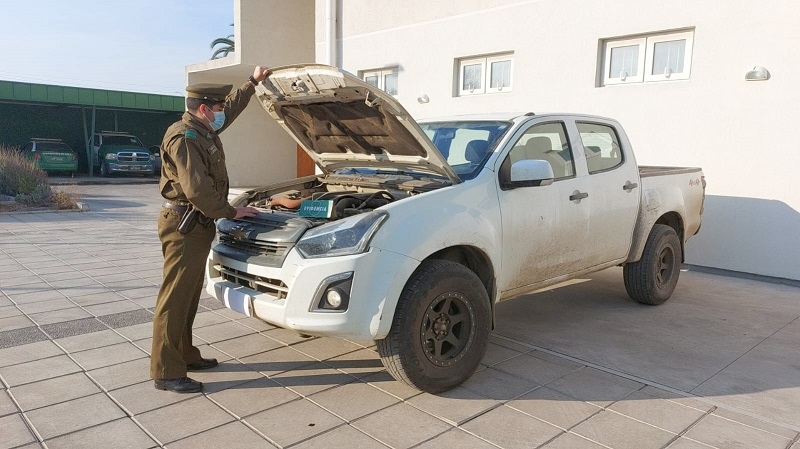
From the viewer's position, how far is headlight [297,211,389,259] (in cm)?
337

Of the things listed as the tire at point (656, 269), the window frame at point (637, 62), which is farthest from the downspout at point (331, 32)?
the tire at point (656, 269)

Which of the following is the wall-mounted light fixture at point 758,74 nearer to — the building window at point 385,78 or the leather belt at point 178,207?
the building window at point 385,78

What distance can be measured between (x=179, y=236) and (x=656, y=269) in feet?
14.8

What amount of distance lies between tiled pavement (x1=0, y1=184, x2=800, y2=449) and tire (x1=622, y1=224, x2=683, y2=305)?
0.65 feet

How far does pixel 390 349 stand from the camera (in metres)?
3.49

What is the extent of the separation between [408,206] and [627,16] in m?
6.18

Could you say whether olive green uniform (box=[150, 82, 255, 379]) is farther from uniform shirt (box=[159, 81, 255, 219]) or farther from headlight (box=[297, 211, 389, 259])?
headlight (box=[297, 211, 389, 259])

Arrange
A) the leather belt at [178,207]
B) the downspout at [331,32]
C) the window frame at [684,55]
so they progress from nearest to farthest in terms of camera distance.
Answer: the leather belt at [178,207], the window frame at [684,55], the downspout at [331,32]

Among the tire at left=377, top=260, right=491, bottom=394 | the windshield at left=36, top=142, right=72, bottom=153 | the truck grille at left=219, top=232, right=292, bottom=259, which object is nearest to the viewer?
the tire at left=377, top=260, right=491, bottom=394

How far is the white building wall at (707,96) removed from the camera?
708cm

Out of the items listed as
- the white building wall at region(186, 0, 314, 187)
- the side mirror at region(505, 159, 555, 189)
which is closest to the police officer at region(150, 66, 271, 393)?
the side mirror at region(505, 159, 555, 189)

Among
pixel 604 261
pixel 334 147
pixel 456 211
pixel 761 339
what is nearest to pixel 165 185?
pixel 334 147

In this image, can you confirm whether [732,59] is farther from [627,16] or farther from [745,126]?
[627,16]

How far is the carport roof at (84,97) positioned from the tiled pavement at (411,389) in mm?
21433
